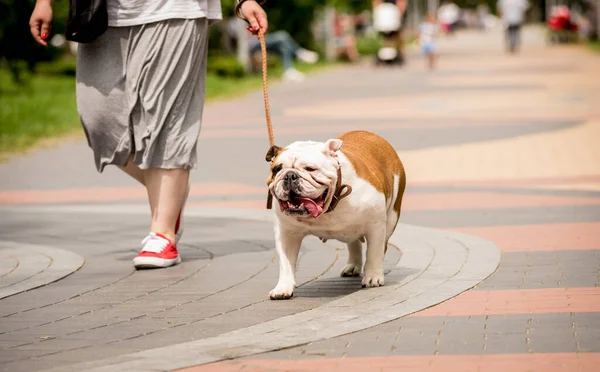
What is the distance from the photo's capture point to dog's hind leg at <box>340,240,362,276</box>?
21.6ft

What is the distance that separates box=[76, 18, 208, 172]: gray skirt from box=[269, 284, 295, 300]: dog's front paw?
1.33m

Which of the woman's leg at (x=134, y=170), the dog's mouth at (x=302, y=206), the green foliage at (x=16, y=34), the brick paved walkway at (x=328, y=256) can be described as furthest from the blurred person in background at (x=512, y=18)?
the dog's mouth at (x=302, y=206)

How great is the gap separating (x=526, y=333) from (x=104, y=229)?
417 centimetres

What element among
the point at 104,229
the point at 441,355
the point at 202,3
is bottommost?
the point at 104,229

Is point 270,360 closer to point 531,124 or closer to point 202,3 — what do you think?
point 202,3

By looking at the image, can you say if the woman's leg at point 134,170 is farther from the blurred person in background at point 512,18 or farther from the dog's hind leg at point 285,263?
the blurred person in background at point 512,18

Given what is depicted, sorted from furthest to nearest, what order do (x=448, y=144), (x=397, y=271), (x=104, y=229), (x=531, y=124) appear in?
(x=531, y=124) < (x=448, y=144) < (x=104, y=229) < (x=397, y=271)

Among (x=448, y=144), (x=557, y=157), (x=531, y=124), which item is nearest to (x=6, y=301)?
(x=557, y=157)

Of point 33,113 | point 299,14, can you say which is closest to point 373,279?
point 33,113

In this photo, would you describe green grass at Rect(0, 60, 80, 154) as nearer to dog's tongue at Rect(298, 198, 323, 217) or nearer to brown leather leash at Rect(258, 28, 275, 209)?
brown leather leash at Rect(258, 28, 275, 209)

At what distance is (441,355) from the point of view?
15.5 feet

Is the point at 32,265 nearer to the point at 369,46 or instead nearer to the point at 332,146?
the point at 332,146

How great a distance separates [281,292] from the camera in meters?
5.96

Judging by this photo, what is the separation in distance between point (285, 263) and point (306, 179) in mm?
586
